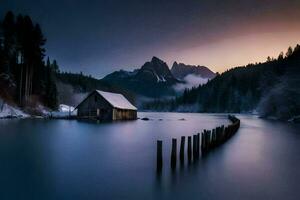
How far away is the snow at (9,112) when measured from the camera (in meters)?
59.2

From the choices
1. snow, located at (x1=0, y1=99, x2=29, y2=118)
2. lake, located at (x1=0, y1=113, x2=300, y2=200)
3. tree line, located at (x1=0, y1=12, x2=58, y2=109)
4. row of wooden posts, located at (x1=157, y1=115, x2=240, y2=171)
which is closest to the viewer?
lake, located at (x1=0, y1=113, x2=300, y2=200)

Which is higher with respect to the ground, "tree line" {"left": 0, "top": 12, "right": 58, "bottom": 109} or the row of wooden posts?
"tree line" {"left": 0, "top": 12, "right": 58, "bottom": 109}

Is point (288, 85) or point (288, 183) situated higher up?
point (288, 85)

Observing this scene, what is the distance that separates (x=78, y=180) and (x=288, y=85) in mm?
73213

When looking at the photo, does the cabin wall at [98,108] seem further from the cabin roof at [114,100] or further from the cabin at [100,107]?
the cabin roof at [114,100]

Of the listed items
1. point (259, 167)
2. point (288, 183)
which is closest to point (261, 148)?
point (259, 167)

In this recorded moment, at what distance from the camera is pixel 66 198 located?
12.7 metres

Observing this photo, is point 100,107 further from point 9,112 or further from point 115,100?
point 9,112

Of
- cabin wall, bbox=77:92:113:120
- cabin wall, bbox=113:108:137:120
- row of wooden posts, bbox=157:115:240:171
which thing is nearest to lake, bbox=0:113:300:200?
row of wooden posts, bbox=157:115:240:171

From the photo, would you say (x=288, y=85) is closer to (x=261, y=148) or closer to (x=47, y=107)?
(x=261, y=148)

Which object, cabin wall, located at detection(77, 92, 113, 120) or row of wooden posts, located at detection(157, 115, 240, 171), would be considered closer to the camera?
row of wooden posts, located at detection(157, 115, 240, 171)

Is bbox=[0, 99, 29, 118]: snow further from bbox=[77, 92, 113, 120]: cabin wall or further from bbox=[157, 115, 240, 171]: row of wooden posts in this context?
bbox=[157, 115, 240, 171]: row of wooden posts

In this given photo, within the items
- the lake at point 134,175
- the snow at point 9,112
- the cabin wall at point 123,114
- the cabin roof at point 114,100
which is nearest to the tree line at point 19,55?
the snow at point 9,112

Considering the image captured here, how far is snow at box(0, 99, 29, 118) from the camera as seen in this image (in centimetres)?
5923
